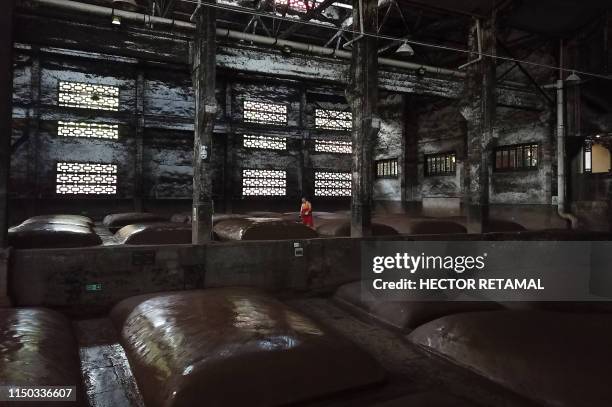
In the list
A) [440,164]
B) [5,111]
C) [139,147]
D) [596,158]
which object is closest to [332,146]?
[440,164]

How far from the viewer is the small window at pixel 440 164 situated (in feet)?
49.2

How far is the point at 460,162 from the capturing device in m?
14.4

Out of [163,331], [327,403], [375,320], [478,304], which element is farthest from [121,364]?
[478,304]

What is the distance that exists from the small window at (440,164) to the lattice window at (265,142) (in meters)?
6.22

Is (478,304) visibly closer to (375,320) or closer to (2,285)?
(375,320)

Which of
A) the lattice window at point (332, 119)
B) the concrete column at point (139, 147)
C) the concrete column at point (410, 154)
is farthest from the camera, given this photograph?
the lattice window at point (332, 119)

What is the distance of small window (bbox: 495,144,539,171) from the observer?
12.3 meters

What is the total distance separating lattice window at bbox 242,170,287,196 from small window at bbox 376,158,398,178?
5038 millimetres

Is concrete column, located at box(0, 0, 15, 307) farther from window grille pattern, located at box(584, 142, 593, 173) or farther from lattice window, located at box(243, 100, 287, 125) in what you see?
window grille pattern, located at box(584, 142, 593, 173)

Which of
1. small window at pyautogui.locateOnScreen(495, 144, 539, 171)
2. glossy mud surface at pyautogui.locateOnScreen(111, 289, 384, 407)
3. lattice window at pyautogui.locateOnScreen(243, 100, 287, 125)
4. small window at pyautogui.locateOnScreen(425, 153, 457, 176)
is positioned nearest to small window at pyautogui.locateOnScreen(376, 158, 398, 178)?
small window at pyautogui.locateOnScreen(425, 153, 457, 176)

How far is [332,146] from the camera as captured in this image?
1720 centimetres

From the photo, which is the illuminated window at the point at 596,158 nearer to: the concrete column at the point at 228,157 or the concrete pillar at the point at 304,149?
the concrete pillar at the point at 304,149

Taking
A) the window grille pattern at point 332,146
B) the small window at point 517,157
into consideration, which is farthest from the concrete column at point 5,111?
the small window at point 517,157

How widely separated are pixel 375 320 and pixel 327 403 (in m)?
2.51
